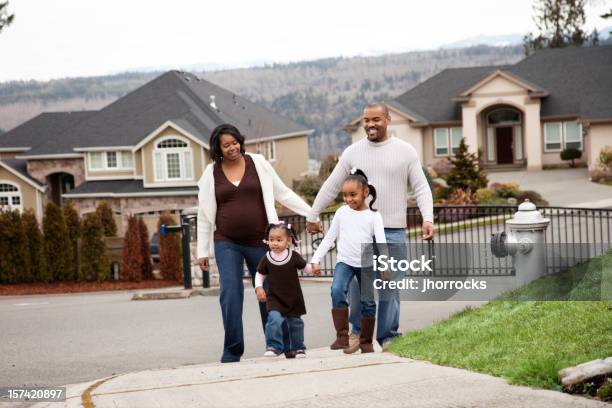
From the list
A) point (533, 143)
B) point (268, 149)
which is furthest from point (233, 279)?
point (268, 149)

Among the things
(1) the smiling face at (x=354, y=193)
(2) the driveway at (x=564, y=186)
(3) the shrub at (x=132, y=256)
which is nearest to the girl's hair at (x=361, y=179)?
(1) the smiling face at (x=354, y=193)

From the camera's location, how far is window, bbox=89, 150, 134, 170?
55.3 meters

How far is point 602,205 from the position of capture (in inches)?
1356

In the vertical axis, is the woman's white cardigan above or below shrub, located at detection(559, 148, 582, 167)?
above

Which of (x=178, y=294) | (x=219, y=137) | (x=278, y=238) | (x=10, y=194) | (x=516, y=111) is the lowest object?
(x=178, y=294)

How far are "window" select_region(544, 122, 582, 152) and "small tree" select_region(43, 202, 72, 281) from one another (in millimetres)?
29843

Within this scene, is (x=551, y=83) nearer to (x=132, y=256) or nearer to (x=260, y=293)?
(x=132, y=256)

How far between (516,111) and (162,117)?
18593 millimetres

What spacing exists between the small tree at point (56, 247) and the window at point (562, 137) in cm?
2984

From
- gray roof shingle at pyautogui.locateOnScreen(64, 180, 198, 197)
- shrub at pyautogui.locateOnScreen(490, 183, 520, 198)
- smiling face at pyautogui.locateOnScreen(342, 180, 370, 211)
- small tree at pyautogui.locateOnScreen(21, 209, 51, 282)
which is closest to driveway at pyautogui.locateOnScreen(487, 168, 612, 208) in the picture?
shrub at pyautogui.locateOnScreen(490, 183, 520, 198)

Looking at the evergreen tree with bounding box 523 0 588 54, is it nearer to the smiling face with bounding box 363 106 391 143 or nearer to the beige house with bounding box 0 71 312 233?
the beige house with bounding box 0 71 312 233

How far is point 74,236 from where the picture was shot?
3281cm

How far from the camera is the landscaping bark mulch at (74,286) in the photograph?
30.6 m

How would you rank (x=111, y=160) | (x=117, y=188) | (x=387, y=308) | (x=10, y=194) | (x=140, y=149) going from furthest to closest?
1. (x=10, y=194)
2. (x=111, y=160)
3. (x=140, y=149)
4. (x=117, y=188)
5. (x=387, y=308)
